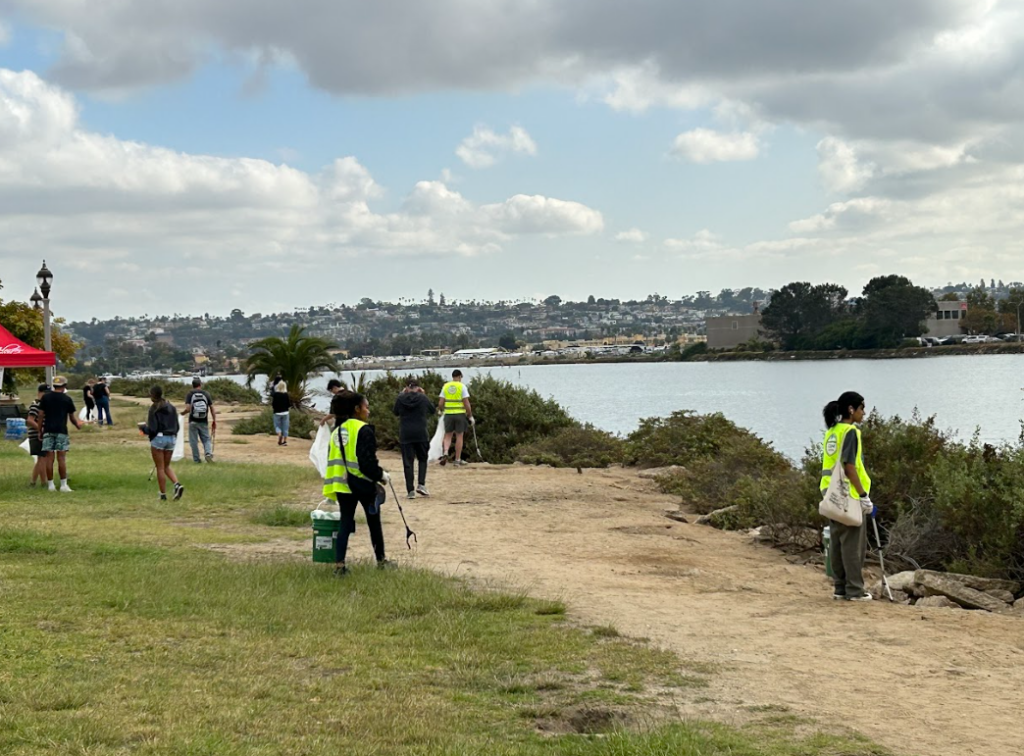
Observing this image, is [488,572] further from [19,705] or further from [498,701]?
[19,705]

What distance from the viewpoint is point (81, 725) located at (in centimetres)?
615

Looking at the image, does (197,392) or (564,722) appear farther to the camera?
(197,392)

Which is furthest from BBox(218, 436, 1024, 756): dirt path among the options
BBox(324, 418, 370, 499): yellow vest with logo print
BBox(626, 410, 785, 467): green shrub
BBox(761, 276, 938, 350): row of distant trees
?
BBox(761, 276, 938, 350): row of distant trees

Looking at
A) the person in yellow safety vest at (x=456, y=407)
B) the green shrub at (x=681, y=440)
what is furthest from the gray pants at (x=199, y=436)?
the green shrub at (x=681, y=440)

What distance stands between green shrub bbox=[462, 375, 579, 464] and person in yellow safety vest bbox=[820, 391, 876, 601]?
54.1 feet

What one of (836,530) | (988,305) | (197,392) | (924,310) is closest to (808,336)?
(924,310)

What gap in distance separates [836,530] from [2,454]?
1907 cm

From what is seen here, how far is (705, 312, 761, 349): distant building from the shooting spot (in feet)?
462

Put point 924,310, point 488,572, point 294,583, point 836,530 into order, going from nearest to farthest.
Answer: point 294,583 → point 836,530 → point 488,572 → point 924,310

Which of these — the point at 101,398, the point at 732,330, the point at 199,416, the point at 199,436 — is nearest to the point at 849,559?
the point at 199,416

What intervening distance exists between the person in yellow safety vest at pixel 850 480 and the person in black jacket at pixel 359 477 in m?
4.17

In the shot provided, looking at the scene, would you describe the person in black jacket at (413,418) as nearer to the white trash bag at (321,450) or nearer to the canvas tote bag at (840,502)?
the white trash bag at (321,450)

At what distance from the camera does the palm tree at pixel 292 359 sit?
4469cm

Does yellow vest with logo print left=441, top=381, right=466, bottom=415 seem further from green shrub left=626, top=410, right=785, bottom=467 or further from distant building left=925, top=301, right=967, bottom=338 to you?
distant building left=925, top=301, right=967, bottom=338
